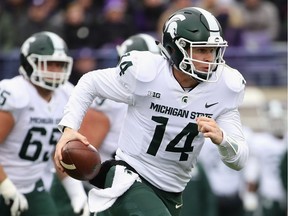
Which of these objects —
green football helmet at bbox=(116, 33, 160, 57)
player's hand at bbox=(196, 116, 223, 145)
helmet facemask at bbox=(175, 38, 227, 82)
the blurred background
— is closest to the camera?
player's hand at bbox=(196, 116, 223, 145)

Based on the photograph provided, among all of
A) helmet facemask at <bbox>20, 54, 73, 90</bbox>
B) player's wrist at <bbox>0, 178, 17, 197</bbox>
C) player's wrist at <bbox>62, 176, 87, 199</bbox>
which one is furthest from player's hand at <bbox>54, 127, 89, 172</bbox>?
player's wrist at <bbox>62, 176, 87, 199</bbox>

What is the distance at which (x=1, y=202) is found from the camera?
262 inches

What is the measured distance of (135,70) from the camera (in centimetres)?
542

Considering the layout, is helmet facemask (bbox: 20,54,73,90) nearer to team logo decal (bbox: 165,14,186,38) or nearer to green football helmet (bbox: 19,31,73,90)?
green football helmet (bbox: 19,31,73,90)

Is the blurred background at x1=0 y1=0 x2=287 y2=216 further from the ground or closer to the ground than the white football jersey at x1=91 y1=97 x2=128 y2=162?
closer to the ground

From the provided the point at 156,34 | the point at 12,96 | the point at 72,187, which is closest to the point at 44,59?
the point at 12,96

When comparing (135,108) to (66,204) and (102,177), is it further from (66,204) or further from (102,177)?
(66,204)

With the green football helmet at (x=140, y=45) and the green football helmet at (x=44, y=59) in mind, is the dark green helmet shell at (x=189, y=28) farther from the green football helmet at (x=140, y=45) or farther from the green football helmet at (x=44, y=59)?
the green football helmet at (x=140, y=45)

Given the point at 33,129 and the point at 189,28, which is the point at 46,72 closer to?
the point at 33,129

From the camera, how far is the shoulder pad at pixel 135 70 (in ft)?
17.8

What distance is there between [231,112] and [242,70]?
6795 millimetres

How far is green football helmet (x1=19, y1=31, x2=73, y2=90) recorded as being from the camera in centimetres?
686

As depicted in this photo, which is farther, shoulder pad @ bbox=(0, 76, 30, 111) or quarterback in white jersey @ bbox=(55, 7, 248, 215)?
shoulder pad @ bbox=(0, 76, 30, 111)

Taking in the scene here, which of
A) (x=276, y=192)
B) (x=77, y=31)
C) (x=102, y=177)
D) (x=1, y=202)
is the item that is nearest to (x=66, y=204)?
(x=1, y=202)
